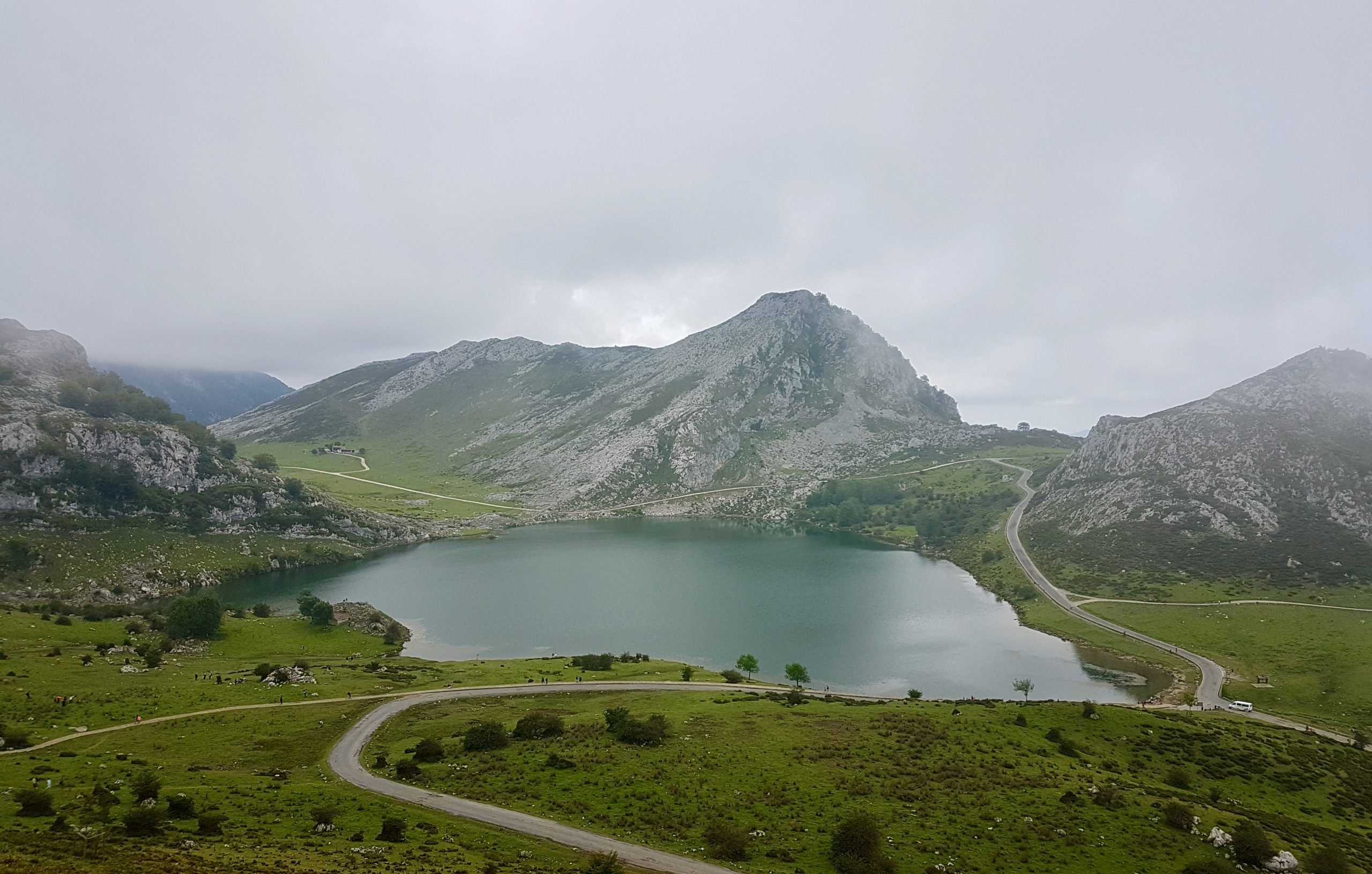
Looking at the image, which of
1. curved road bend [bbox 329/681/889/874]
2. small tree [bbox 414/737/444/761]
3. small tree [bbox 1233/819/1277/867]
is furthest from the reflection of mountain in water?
small tree [bbox 414/737/444/761]

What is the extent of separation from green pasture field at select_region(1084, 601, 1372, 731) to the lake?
445 inches

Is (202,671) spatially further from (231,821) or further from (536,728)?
(231,821)

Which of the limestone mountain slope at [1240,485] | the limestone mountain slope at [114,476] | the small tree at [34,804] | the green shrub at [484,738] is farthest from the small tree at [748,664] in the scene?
the limestone mountain slope at [114,476]

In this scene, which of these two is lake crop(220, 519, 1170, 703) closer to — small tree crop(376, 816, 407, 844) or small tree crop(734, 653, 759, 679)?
small tree crop(734, 653, 759, 679)

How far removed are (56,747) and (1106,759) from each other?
69646mm

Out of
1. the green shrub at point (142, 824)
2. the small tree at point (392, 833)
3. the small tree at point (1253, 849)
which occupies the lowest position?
the small tree at point (1253, 849)

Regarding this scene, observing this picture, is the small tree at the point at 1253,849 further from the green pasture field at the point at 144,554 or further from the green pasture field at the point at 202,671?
the green pasture field at the point at 144,554

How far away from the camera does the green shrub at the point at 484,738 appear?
39719mm

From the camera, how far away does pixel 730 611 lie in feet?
338

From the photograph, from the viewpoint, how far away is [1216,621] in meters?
91.1

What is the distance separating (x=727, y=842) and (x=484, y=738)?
19.9 m

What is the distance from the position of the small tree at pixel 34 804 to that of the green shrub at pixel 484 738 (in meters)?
19.9

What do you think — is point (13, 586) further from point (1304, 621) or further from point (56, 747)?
point (1304, 621)

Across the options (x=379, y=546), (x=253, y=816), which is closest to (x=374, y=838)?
(x=253, y=816)
